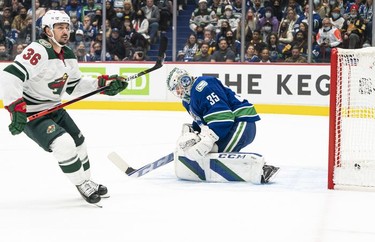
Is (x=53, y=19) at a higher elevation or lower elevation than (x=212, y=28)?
higher

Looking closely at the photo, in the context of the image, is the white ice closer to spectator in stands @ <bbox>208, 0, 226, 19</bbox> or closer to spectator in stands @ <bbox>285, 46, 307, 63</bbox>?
spectator in stands @ <bbox>285, 46, 307, 63</bbox>

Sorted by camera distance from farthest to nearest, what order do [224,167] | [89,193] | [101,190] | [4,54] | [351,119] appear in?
1. [4,54]
2. [224,167]
3. [351,119]
4. [101,190]
5. [89,193]

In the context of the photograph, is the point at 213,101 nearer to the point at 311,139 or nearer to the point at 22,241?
the point at 22,241

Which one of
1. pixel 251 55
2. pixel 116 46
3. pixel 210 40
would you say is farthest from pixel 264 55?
pixel 116 46

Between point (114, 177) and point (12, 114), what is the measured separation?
1271 millimetres

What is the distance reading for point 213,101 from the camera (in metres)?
4.49

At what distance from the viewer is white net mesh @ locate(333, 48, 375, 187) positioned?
4359mm

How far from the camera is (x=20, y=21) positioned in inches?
437

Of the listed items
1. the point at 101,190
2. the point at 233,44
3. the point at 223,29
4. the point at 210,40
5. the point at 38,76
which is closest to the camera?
the point at 38,76

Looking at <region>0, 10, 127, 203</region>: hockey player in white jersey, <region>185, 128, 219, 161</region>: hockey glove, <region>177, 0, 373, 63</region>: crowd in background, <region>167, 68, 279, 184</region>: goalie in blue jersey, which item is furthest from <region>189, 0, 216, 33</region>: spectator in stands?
<region>0, 10, 127, 203</region>: hockey player in white jersey

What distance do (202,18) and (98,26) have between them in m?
1.48

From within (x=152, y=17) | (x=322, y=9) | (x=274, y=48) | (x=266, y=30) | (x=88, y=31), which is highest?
(x=322, y=9)

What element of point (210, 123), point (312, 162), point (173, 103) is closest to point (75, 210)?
point (210, 123)

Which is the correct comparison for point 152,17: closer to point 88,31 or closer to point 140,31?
point 140,31
